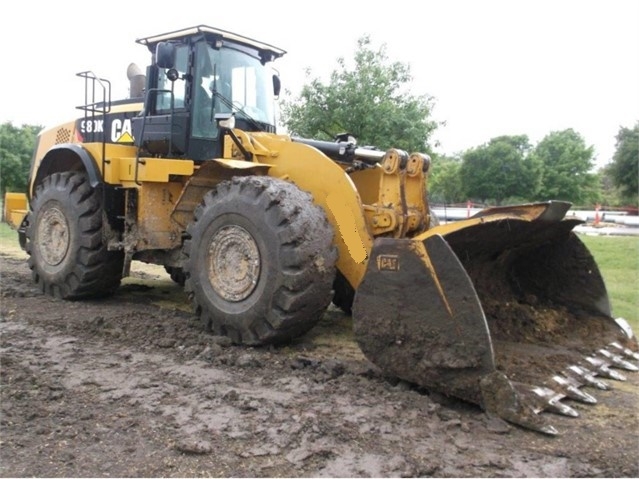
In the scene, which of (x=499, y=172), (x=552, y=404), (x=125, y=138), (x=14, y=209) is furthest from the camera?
(x=499, y=172)

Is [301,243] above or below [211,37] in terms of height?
below

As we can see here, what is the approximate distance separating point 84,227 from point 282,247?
3.08m

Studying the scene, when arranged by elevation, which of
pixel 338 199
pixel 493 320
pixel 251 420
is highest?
pixel 338 199

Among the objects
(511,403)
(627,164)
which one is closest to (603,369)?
(511,403)

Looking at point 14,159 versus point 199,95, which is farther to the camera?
point 14,159

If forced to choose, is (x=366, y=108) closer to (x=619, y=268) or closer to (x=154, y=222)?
(x=619, y=268)

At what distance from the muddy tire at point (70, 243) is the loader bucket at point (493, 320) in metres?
3.91

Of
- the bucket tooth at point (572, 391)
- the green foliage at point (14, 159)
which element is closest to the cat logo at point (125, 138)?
the bucket tooth at point (572, 391)

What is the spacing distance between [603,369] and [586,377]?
0.37 meters

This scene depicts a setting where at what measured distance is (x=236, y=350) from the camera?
17.5 feet

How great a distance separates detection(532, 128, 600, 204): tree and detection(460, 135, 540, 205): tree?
107 cm

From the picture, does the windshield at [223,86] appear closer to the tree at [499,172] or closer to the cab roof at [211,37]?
the cab roof at [211,37]

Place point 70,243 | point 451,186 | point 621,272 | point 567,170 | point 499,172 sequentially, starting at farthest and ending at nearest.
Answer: point 451,186 → point 567,170 → point 499,172 → point 621,272 → point 70,243

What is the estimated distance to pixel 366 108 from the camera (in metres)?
14.6
